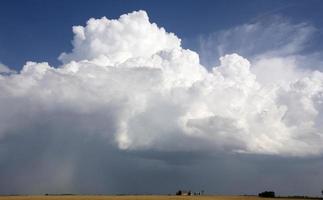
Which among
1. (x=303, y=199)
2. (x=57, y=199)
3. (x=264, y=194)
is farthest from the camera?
(x=264, y=194)

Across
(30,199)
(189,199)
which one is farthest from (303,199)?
(30,199)

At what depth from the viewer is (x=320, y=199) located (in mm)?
136500

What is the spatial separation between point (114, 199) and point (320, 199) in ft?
210

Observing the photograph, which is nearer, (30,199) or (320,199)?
(30,199)

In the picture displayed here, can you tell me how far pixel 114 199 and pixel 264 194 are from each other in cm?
5544

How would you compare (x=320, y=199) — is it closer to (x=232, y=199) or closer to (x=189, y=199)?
(x=232, y=199)

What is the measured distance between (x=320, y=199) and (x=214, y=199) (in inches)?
1522

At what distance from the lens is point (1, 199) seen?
110 m

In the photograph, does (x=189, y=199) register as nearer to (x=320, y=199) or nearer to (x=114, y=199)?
(x=114, y=199)

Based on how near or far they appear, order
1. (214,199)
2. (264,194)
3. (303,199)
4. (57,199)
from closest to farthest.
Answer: (57,199) < (214,199) < (303,199) < (264,194)

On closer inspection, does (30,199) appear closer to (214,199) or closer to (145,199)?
(145,199)

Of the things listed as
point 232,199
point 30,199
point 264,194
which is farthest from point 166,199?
point 264,194

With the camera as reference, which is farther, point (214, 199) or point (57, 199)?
point (214, 199)

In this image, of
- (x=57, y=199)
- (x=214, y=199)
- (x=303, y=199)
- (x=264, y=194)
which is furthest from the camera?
(x=264, y=194)
